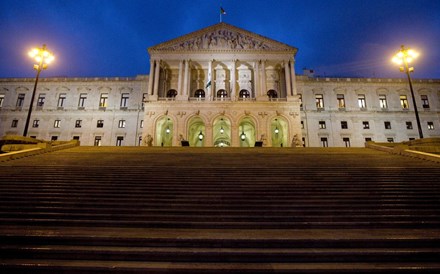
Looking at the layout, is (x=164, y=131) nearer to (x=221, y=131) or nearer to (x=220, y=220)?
(x=221, y=131)

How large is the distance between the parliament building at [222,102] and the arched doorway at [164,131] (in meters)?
0.13

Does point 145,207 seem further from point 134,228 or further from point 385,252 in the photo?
point 385,252

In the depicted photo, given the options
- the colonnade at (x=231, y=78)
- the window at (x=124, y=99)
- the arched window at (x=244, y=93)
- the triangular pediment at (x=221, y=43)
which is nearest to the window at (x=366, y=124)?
the colonnade at (x=231, y=78)

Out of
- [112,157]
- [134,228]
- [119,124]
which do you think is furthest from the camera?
[119,124]

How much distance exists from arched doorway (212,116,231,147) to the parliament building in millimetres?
140

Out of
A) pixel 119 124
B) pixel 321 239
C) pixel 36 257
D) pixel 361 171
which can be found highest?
pixel 119 124

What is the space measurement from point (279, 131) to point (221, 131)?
754cm

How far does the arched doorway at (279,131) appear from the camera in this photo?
2992cm

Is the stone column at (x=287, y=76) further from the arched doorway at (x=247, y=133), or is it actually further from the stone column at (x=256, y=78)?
the arched doorway at (x=247, y=133)

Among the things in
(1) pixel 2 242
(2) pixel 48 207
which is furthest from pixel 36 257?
(2) pixel 48 207

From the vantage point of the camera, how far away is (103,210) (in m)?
5.99

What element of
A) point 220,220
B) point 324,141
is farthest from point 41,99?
point 220,220

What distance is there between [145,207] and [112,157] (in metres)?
7.54

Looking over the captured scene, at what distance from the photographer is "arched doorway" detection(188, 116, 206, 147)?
3098 cm
